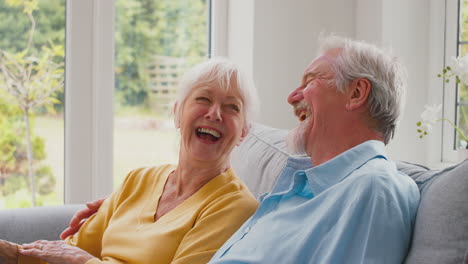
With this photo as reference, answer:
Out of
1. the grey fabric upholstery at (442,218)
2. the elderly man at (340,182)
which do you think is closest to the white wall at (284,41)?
the elderly man at (340,182)

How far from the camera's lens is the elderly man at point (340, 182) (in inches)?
42.8

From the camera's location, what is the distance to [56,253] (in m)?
1.69

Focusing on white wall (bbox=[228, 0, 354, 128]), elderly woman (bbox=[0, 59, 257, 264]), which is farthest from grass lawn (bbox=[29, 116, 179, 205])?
elderly woman (bbox=[0, 59, 257, 264])

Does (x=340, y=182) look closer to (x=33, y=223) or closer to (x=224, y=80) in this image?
(x=224, y=80)

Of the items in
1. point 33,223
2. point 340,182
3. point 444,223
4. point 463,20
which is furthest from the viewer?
point 463,20

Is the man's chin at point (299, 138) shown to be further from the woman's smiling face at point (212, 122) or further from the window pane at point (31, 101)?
the window pane at point (31, 101)

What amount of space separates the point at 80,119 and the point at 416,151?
5.36 ft

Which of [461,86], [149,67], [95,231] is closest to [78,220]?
[95,231]

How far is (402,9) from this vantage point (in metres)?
2.73

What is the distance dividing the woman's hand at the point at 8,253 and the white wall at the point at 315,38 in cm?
143

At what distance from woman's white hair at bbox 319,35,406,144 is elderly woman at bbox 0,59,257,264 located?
42cm

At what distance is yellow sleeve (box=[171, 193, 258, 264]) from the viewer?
4.92 feet

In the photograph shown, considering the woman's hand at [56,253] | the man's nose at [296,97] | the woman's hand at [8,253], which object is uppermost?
the man's nose at [296,97]

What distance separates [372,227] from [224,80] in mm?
804
